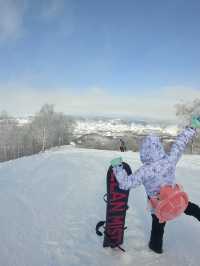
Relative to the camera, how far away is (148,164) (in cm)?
437

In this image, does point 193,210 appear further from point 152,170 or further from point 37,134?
point 37,134

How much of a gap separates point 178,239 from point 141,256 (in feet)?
3.31

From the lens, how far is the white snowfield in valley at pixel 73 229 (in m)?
4.61

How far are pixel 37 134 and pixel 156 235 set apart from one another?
59.8 metres

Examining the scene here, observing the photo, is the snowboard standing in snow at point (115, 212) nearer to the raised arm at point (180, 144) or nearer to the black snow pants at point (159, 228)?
the black snow pants at point (159, 228)

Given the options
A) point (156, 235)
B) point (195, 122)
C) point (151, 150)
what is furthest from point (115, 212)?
point (195, 122)

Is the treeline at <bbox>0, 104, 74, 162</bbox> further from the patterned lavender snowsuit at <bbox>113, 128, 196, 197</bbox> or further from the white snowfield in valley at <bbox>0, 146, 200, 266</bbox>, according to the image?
the patterned lavender snowsuit at <bbox>113, 128, 196, 197</bbox>

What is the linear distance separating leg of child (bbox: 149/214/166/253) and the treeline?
188 feet

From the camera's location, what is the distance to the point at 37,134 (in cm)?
6294

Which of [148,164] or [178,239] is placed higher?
[148,164]

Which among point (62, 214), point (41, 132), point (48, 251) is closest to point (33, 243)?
point (48, 251)

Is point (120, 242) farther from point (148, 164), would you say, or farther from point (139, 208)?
point (139, 208)

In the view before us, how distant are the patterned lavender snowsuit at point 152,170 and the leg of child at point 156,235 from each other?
458 mm

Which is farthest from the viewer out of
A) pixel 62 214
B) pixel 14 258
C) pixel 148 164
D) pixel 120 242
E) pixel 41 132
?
pixel 41 132
